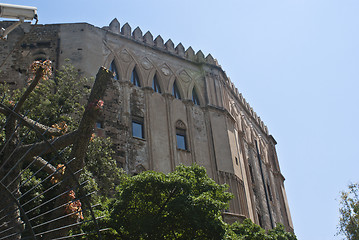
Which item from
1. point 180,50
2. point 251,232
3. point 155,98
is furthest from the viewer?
point 180,50

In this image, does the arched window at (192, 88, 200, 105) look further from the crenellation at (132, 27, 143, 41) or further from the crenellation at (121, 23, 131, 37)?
the crenellation at (121, 23, 131, 37)

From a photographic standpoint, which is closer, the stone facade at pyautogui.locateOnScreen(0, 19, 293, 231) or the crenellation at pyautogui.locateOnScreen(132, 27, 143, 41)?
the stone facade at pyautogui.locateOnScreen(0, 19, 293, 231)

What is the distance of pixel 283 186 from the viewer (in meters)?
29.3

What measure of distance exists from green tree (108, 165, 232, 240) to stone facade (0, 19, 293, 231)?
562 cm

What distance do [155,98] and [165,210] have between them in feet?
29.2

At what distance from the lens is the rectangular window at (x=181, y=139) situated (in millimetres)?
18109

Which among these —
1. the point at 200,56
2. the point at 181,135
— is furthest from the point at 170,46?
the point at 181,135

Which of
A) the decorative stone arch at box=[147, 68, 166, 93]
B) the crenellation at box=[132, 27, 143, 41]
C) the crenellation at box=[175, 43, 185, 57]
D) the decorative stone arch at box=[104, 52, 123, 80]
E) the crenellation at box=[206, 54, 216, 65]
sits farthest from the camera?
the crenellation at box=[206, 54, 216, 65]

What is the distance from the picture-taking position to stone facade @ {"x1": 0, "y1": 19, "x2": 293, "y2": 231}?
1691 centimetres

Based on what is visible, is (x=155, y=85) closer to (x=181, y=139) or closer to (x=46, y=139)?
(x=181, y=139)

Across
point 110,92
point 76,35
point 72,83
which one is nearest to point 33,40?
point 76,35

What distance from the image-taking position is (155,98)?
1836cm

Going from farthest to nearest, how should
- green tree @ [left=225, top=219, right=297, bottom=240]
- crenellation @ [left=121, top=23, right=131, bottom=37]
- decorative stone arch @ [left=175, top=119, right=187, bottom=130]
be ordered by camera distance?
1. crenellation @ [left=121, top=23, right=131, bottom=37]
2. decorative stone arch @ [left=175, top=119, right=187, bottom=130]
3. green tree @ [left=225, top=219, right=297, bottom=240]

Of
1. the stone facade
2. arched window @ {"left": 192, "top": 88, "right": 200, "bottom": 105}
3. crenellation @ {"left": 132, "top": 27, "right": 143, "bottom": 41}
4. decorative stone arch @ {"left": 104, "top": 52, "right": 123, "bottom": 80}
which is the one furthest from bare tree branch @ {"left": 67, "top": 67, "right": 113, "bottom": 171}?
arched window @ {"left": 192, "top": 88, "right": 200, "bottom": 105}
